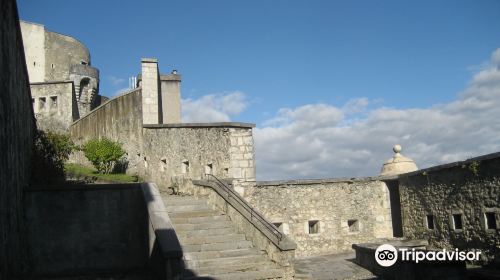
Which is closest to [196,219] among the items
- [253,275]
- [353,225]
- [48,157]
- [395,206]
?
[253,275]

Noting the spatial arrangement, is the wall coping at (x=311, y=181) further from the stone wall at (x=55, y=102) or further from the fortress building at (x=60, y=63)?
the fortress building at (x=60, y=63)

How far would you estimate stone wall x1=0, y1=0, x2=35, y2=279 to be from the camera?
6891 mm

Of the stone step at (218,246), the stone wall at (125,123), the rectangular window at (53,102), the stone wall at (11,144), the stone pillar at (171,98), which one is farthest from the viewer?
the rectangular window at (53,102)

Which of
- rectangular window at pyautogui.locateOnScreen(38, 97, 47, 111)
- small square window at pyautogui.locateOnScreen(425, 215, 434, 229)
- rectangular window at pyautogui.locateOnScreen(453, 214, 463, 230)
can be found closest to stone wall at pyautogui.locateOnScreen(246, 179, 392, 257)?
small square window at pyautogui.locateOnScreen(425, 215, 434, 229)

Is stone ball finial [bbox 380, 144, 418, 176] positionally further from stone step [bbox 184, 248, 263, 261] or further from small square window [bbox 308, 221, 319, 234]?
stone step [bbox 184, 248, 263, 261]

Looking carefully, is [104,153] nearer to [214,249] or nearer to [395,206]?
[214,249]

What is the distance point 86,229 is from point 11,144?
2810 mm

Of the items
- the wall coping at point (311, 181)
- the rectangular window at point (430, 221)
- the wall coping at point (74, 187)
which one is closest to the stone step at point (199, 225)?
the wall coping at point (74, 187)

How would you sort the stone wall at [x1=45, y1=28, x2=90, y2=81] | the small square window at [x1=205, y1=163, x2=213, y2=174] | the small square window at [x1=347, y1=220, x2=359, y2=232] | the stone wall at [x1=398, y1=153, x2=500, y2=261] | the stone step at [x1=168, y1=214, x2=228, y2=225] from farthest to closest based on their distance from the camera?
the stone wall at [x1=45, y1=28, x2=90, y2=81] → the small square window at [x1=347, y1=220, x2=359, y2=232] → the small square window at [x1=205, y1=163, x2=213, y2=174] → the stone wall at [x1=398, y1=153, x2=500, y2=261] → the stone step at [x1=168, y1=214, x2=228, y2=225]

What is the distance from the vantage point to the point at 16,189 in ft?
27.8

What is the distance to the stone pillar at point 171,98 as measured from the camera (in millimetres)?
20719

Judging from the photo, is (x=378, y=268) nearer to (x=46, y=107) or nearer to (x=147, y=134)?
(x=147, y=134)

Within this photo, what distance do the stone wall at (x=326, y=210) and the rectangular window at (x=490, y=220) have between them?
5113mm

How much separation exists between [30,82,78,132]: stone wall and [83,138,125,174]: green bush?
14186 millimetres
